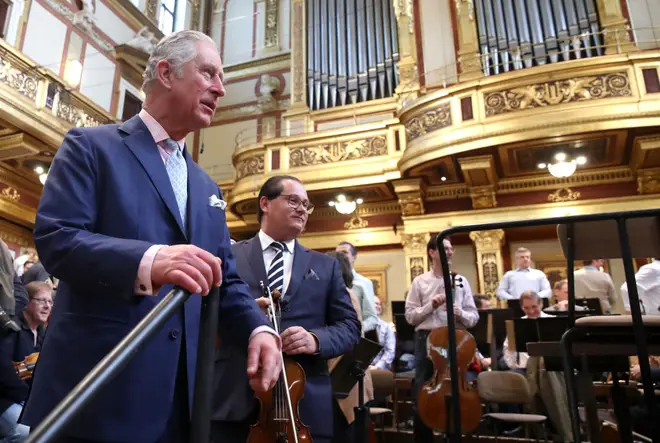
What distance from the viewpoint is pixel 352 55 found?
1136cm

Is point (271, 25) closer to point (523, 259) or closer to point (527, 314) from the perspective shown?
point (523, 259)

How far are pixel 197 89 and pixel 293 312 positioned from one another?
1.05 m

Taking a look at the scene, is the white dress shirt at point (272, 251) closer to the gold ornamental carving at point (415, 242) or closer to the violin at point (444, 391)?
the violin at point (444, 391)

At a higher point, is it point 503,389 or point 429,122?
point 429,122

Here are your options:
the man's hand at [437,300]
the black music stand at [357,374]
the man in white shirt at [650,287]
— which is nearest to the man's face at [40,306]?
the black music stand at [357,374]

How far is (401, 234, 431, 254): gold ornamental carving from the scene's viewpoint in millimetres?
9344

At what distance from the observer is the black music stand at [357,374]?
2605 mm

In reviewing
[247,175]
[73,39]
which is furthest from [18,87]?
[247,175]

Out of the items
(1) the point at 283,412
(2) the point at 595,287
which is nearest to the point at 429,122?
(2) the point at 595,287

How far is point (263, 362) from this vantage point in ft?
3.94

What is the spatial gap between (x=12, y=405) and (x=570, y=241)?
3.15m

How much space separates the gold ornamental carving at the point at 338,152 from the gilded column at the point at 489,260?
2420 millimetres

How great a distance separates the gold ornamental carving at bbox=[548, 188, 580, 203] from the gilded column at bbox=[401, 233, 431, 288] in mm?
2322

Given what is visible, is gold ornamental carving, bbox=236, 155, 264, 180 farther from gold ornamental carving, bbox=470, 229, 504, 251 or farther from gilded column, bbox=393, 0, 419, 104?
gold ornamental carving, bbox=470, 229, 504, 251
